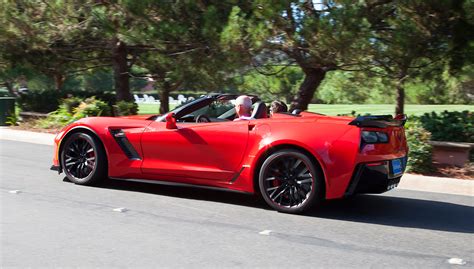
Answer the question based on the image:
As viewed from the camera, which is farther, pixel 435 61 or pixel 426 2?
pixel 435 61

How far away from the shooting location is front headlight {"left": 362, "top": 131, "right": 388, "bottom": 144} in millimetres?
5911

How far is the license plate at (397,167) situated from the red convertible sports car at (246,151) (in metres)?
0.01

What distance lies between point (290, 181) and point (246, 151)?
2.02 feet

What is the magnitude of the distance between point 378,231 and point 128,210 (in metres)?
2.68

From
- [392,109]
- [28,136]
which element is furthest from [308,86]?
[392,109]

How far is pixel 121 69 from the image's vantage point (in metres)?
17.7

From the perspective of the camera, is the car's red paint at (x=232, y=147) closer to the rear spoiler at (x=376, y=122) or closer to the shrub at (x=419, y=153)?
the rear spoiler at (x=376, y=122)

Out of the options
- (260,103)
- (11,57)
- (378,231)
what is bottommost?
(378,231)

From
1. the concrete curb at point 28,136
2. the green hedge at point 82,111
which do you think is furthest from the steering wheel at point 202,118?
the green hedge at point 82,111

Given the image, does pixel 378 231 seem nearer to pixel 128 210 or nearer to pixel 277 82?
pixel 128 210

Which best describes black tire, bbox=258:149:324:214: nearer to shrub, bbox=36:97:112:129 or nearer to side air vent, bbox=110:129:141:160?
side air vent, bbox=110:129:141:160

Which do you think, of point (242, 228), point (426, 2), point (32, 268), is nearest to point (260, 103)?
point (242, 228)

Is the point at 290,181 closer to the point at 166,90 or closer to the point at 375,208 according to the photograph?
the point at 375,208

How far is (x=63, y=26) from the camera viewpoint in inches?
557
